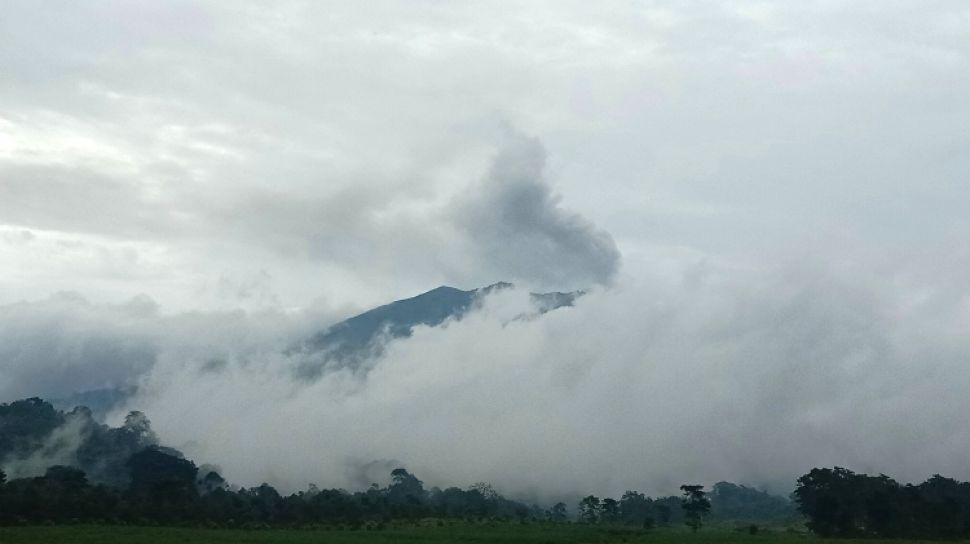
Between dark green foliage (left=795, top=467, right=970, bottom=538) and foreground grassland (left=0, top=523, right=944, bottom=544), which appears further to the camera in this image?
dark green foliage (left=795, top=467, right=970, bottom=538)

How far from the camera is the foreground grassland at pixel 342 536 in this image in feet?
334

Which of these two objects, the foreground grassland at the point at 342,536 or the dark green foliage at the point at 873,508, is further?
the dark green foliage at the point at 873,508

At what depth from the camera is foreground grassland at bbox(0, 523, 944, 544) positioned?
334 ft

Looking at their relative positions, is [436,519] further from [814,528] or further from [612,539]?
[814,528]

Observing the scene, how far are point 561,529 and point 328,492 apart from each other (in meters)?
52.7

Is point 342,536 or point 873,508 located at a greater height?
point 873,508

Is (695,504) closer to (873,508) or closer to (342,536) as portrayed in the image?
(873,508)

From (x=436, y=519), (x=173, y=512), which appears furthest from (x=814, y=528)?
(x=173, y=512)

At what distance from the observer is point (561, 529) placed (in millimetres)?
145875

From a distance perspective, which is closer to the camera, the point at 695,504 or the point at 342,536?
the point at 342,536

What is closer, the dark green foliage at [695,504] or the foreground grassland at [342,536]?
the foreground grassland at [342,536]

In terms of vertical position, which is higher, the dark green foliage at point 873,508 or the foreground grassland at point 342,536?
the dark green foliage at point 873,508

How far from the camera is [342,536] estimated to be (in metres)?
118

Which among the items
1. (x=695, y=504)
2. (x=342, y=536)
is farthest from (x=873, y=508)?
(x=342, y=536)
